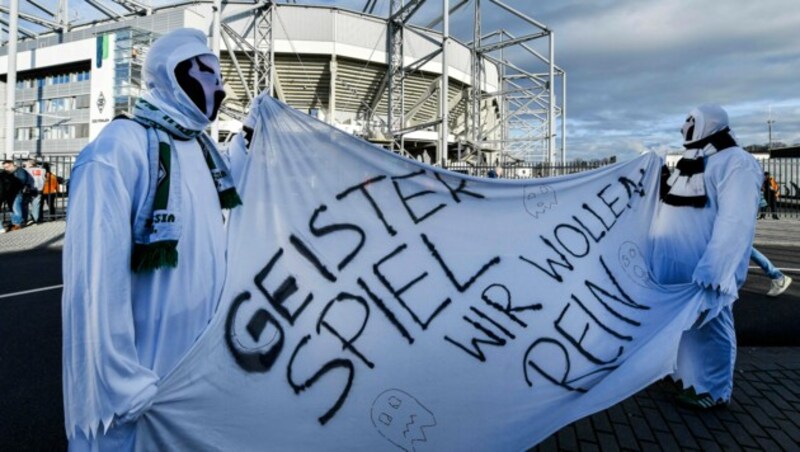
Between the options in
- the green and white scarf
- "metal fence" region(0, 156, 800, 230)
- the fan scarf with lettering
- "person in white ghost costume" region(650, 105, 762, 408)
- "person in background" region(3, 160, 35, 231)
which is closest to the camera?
the green and white scarf

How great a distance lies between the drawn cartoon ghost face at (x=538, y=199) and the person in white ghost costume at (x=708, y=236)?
974mm

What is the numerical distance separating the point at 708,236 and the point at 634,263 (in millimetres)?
619

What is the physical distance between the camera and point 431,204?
2668mm

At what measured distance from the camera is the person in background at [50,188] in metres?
14.3

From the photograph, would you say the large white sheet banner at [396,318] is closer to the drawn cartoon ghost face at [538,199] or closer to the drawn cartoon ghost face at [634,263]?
the drawn cartoon ghost face at [538,199]

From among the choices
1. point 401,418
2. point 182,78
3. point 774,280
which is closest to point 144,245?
point 182,78

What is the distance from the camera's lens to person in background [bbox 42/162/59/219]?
46.9 feet

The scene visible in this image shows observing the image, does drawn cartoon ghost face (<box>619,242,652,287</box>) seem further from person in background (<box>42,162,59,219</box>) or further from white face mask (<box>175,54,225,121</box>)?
person in background (<box>42,162,59,219</box>)

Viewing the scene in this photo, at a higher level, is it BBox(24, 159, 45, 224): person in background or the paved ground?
BBox(24, 159, 45, 224): person in background

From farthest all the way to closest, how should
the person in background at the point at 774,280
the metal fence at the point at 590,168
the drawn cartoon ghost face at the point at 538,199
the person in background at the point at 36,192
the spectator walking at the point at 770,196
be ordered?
the spectator walking at the point at 770,196
the metal fence at the point at 590,168
the person in background at the point at 36,192
the person in background at the point at 774,280
the drawn cartoon ghost face at the point at 538,199

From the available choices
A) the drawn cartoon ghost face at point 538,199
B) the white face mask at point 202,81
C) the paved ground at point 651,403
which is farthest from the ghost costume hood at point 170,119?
the paved ground at point 651,403

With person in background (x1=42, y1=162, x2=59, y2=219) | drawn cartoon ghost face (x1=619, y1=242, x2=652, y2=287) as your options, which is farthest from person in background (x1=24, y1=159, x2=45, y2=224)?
drawn cartoon ghost face (x1=619, y1=242, x2=652, y2=287)

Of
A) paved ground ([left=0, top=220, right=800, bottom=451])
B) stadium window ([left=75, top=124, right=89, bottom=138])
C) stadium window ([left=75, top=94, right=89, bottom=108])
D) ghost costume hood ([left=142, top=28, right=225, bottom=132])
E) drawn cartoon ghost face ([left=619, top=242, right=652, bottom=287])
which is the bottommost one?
paved ground ([left=0, top=220, right=800, bottom=451])

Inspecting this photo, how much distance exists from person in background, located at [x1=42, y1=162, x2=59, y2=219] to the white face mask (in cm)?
Result: 1509
